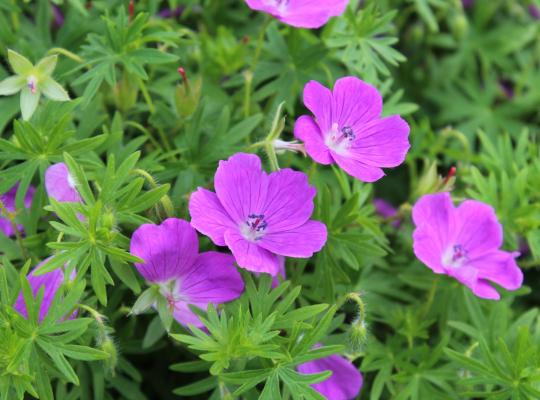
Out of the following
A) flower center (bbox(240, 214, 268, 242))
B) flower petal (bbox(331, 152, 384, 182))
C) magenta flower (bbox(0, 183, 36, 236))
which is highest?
flower petal (bbox(331, 152, 384, 182))

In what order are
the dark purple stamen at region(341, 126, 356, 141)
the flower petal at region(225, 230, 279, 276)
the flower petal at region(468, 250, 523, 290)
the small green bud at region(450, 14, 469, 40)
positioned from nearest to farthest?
the flower petal at region(225, 230, 279, 276) → the dark purple stamen at region(341, 126, 356, 141) → the flower petal at region(468, 250, 523, 290) → the small green bud at region(450, 14, 469, 40)

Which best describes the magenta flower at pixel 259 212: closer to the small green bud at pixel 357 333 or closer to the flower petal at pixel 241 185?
the flower petal at pixel 241 185

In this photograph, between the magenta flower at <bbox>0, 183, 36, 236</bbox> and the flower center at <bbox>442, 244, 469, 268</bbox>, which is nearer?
the magenta flower at <bbox>0, 183, 36, 236</bbox>

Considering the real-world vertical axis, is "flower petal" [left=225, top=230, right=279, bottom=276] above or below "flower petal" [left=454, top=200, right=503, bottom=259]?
Result: above

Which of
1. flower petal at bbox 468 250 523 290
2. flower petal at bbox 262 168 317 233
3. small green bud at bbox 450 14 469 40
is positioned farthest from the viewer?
small green bud at bbox 450 14 469 40

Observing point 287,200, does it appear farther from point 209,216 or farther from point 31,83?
point 31,83

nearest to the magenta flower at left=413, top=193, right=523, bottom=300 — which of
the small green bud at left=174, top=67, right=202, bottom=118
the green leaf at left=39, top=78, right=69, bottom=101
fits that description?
the small green bud at left=174, top=67, right=202, bottom=118

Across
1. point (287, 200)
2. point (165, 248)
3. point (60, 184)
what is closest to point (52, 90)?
point (60, 184)

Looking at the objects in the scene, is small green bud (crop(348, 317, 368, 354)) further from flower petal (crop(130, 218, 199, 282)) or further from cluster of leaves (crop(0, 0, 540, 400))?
flower petal (crop(130, 218, 199, 282))
